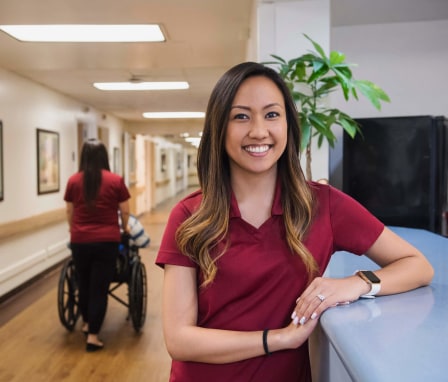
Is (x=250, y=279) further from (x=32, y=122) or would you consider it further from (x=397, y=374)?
(x=32, y=122)

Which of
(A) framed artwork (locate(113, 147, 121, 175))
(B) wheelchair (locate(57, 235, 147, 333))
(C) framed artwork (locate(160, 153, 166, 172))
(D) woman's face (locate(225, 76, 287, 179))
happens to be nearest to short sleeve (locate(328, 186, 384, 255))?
(D) woman's face (locate(225, 76, 287, 179))

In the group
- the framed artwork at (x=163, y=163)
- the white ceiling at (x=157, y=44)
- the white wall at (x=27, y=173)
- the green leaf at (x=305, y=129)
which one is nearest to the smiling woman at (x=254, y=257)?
the green leaf at (x=305, y=129)

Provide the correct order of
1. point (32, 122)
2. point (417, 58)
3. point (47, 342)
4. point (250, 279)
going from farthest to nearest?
point (32, 122) < point (47, 342) < point (417, 58) < point (250, 279)

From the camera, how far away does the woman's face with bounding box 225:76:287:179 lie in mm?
1077

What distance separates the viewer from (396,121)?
2738 millimetres

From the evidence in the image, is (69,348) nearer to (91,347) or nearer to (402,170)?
(91,347)

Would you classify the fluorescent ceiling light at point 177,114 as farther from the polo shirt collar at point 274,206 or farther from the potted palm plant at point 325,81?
the polo shirt collar at point 274,206

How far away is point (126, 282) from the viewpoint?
A: 3.74 metres

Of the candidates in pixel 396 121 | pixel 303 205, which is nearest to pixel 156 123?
pixel 396 121

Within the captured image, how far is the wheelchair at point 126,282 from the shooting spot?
3600mm

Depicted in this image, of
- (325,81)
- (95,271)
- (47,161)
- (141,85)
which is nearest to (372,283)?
(325,81)

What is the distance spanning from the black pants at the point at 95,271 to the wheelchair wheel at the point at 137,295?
0.61ft

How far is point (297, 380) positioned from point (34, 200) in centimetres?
499

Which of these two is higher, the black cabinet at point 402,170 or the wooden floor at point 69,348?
the black cabinet at point 402,170
